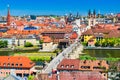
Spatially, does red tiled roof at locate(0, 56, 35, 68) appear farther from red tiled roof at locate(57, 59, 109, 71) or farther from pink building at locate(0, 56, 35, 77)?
red tiled roof at locate(57, 59, 109, 71)

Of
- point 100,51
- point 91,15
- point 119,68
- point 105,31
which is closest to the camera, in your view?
point 119,68

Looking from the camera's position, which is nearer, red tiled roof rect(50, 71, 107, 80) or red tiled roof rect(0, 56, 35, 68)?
red tiled roof rect(50, 71, 107, 80)

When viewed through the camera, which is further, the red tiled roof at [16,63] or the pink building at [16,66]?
the red tiled roof at [16,63]

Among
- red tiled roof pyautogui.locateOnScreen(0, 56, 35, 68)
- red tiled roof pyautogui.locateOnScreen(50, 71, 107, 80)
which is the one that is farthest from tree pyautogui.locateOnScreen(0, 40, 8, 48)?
red tiled roof pyautogui.locateOnScreen(50, 71, 107, 80)

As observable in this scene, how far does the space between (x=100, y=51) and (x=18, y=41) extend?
12.0m

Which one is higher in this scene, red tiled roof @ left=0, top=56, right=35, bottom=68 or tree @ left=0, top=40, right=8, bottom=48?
tree @ left=0, top=40, right=8, bottom=48

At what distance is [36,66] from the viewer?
81.3ft

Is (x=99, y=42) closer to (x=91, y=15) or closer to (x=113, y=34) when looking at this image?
(x=113, y=34)

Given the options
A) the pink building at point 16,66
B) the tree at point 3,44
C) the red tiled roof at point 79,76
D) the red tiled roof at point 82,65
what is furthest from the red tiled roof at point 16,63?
the tree at point 3,44

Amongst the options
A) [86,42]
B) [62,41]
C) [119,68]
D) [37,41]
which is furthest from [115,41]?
[119,68]

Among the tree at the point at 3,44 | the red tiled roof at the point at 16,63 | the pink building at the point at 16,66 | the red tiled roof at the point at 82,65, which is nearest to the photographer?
the red tiled roof at the point at 82,65

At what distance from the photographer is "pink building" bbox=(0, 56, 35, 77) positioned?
74.3 ft

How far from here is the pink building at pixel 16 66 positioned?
74.3ft

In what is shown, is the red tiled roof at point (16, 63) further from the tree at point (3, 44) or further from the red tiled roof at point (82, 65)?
the tree at point (3, 44)
